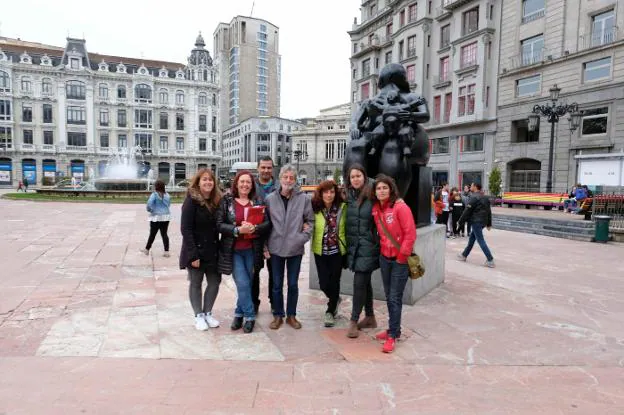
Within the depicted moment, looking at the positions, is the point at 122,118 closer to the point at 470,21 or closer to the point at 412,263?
the point at 470,21

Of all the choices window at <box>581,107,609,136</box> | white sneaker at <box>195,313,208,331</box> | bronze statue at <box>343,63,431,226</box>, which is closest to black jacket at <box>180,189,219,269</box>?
white sneaker at <box>195,313,208,331</box>

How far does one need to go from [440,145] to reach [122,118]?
151 ft

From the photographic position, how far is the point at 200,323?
179 inches

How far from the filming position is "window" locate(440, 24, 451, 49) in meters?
36.9

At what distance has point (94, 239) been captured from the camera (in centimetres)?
1084

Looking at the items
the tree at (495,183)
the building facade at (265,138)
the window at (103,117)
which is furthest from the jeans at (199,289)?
the building facade at (265,138)

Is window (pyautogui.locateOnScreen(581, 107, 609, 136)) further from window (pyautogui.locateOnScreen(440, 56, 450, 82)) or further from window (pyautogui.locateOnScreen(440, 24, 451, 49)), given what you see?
window (pyautogui.locateOnScreen(440, 24, 451, 49))

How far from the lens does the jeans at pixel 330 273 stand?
4520mm

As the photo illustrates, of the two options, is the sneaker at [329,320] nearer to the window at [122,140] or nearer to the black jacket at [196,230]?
the black jacket at [196,230]

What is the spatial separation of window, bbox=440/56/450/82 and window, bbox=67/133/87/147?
160 ft

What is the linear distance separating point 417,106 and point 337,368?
374 cm

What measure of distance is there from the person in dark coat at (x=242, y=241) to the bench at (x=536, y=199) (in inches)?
833

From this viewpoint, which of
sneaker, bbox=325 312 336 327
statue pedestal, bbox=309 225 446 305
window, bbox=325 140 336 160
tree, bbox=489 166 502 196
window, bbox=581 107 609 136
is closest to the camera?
sneaker, bbox=325 312 336 327

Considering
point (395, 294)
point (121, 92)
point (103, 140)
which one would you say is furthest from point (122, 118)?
point (395, 294)
